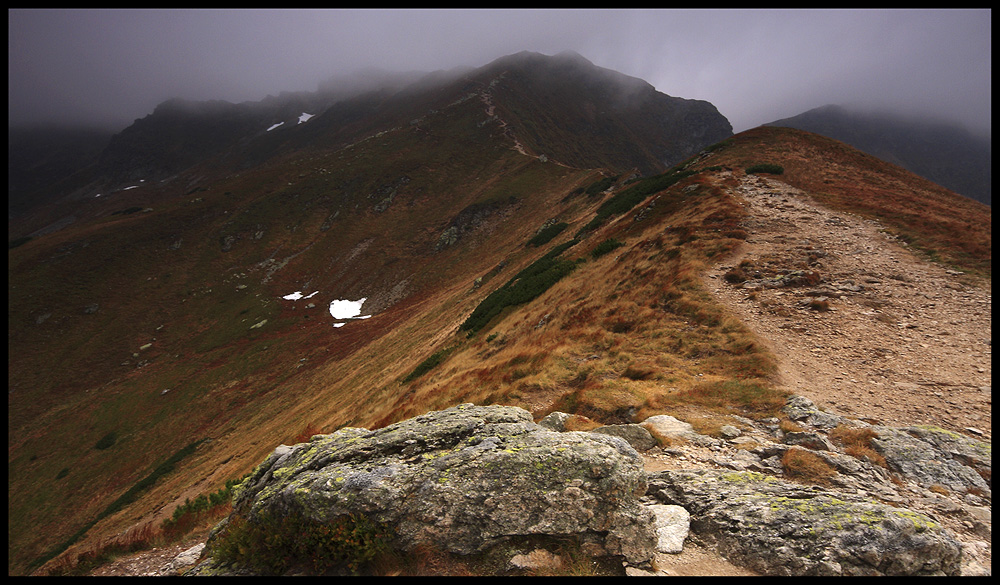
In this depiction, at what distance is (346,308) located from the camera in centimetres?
5047

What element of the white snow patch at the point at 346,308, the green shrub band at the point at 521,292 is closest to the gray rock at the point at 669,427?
the green shrub band at the point at 521,292

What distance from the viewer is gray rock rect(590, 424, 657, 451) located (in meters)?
7.72

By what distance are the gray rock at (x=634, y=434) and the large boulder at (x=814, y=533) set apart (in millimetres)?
1701

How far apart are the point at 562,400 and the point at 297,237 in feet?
237

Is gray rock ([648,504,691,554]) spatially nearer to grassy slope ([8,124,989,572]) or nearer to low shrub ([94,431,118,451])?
grassy slope ([8,124,989,572])

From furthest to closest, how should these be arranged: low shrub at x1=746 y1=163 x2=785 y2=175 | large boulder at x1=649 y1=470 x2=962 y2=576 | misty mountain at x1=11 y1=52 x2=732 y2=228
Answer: misty mountain at x1=11 y1=52 x2=732 y2=228 < low shrub at x1=746 y1=163 x2=785 y2=175 < large boulder at x1=649 y1=470 x2=962 y2=576

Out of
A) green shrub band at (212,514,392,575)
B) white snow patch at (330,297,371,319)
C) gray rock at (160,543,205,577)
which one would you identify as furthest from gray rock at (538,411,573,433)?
white snow patch at (330,297,371,319)

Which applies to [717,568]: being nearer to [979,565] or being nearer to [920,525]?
[920,525]

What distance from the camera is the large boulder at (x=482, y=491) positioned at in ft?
17.3

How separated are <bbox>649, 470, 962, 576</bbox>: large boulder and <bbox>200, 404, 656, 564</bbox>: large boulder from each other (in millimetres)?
1087

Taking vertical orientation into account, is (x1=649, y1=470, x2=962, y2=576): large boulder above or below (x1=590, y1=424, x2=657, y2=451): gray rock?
above

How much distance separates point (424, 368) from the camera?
1858cm

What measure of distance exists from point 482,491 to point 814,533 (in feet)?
15.0

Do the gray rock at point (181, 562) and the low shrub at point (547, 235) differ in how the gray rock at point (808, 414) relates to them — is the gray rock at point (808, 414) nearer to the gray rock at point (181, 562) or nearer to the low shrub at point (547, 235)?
the gray rock at point (181, 562)
